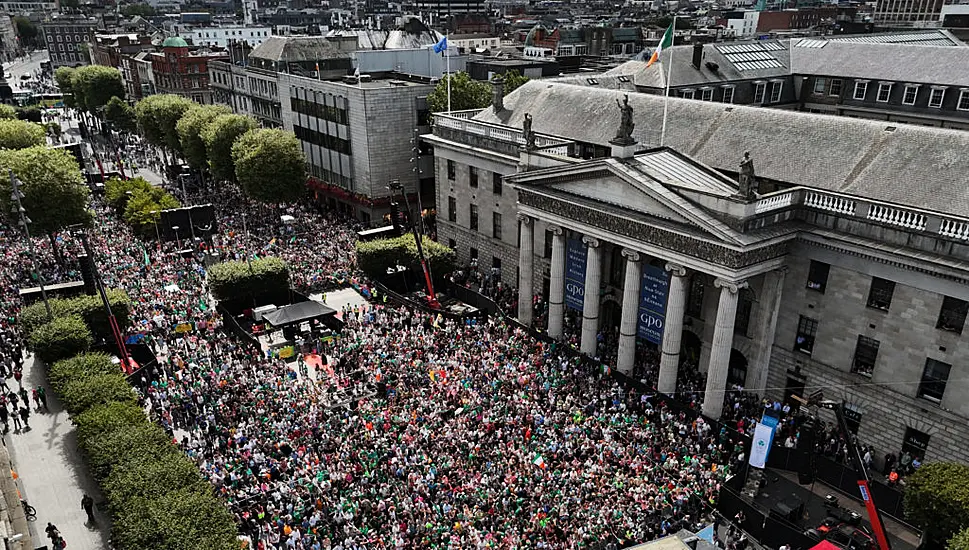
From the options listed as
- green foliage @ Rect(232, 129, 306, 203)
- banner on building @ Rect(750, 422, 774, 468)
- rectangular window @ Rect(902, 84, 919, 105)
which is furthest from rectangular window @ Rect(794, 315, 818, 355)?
green foliage @ Rect(232, 129, 306, 203)

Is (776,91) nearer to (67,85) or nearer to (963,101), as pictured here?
(963,101)

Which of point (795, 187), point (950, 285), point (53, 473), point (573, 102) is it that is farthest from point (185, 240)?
point (950, 285)

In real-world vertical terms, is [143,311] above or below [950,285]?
below

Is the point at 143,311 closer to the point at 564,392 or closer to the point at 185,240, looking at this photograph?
the point at 185,240

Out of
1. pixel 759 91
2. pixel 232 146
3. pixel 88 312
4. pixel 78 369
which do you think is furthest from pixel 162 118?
pixel 759 91

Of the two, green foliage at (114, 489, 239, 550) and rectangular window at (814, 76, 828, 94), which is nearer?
green foliage at (114, 489, 239, 550)

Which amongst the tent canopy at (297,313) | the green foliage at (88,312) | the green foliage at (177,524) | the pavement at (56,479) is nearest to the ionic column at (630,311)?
the tent canopy at (297,313)

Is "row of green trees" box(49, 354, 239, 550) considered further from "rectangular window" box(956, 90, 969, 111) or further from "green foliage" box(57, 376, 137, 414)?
"rectangular window" box(956, 90, 969, 111)
